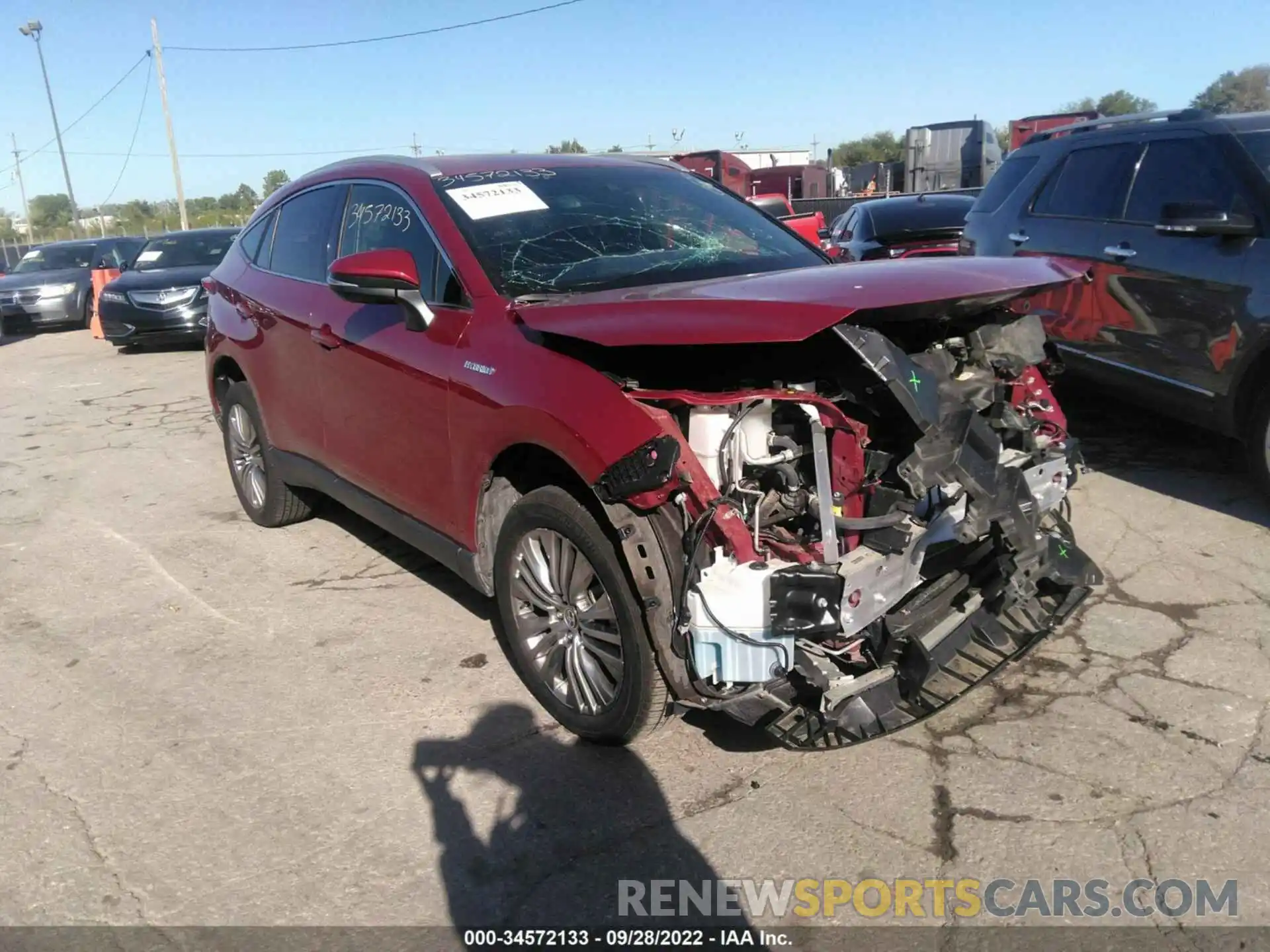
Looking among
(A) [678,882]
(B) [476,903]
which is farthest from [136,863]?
(A) [678,882]

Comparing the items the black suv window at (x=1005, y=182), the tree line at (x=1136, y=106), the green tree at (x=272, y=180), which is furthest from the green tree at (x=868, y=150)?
the black suv window at (x=1005, y=182)

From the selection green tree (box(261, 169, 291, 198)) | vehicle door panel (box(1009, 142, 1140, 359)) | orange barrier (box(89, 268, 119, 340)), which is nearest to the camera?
vehicle door panel (box(1009, 142, 1140, 359))

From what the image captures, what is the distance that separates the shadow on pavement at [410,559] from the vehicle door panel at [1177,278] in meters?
3.71

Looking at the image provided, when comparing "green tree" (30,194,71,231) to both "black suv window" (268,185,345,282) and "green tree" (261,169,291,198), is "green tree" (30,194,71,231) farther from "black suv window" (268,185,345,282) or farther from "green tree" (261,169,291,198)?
"black suv window" (268,185,345,282)

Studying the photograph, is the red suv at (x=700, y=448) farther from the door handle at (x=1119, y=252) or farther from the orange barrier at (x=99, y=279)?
the orange barrier at (x=99, y=279)

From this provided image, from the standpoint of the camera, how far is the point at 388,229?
4051 mm

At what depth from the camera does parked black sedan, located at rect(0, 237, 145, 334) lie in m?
17.0

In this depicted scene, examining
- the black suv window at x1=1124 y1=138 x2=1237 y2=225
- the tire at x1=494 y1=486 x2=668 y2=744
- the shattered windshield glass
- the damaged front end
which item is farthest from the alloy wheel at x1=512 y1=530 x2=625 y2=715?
the black suv window at x1=1124 y1=138 x2=1237 y2=225

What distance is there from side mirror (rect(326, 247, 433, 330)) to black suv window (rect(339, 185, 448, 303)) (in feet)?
0.28

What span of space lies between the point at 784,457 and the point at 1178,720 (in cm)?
163

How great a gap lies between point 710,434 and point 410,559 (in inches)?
107

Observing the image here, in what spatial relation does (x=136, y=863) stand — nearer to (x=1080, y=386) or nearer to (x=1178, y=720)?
(x=1178, y=720)

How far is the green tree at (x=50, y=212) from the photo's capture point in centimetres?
8175

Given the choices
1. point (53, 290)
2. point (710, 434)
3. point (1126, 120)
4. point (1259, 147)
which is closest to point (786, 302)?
point (710, 434)
